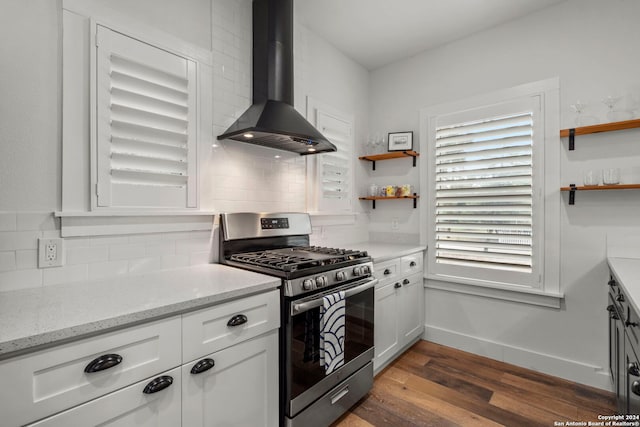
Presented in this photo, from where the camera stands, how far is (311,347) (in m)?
1.74

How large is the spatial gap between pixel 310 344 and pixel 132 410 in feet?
2.91

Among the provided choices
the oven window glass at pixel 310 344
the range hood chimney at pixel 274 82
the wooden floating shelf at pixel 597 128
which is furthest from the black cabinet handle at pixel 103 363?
the wooden floating shelf at pixel 597 128

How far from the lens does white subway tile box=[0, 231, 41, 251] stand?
1336 millimetres

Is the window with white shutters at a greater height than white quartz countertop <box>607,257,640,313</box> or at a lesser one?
greater

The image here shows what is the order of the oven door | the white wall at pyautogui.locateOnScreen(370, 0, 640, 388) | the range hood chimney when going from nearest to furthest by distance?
1. the oven door
2. the range hood chimney
3. the white wall at pyautogui.locateOnScreen(370, 0, 640, 388)

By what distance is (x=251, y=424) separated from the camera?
58.9 inches

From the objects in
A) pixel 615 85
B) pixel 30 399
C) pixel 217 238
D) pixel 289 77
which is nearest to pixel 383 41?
pixel 289 77

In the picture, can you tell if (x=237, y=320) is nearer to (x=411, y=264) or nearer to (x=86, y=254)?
(x=86, y=254)

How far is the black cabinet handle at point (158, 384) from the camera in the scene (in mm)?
1133

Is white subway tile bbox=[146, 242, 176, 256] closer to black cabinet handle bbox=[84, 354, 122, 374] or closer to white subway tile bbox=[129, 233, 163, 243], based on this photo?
white subway tile bbox=[129, 233, 163, 243]

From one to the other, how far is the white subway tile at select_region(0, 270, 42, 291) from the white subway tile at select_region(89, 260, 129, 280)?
0.20m

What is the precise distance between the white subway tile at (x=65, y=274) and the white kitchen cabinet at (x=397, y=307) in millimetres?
1790

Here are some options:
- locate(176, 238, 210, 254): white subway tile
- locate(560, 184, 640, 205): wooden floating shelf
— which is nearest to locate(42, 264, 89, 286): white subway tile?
locate(176, 238, 210, 254): white subway tile

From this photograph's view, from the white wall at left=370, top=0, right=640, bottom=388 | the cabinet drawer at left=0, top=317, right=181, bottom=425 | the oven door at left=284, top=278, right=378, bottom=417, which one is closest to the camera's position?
the cabinet drawer at left=0, top=317, right=181, bottom=425
